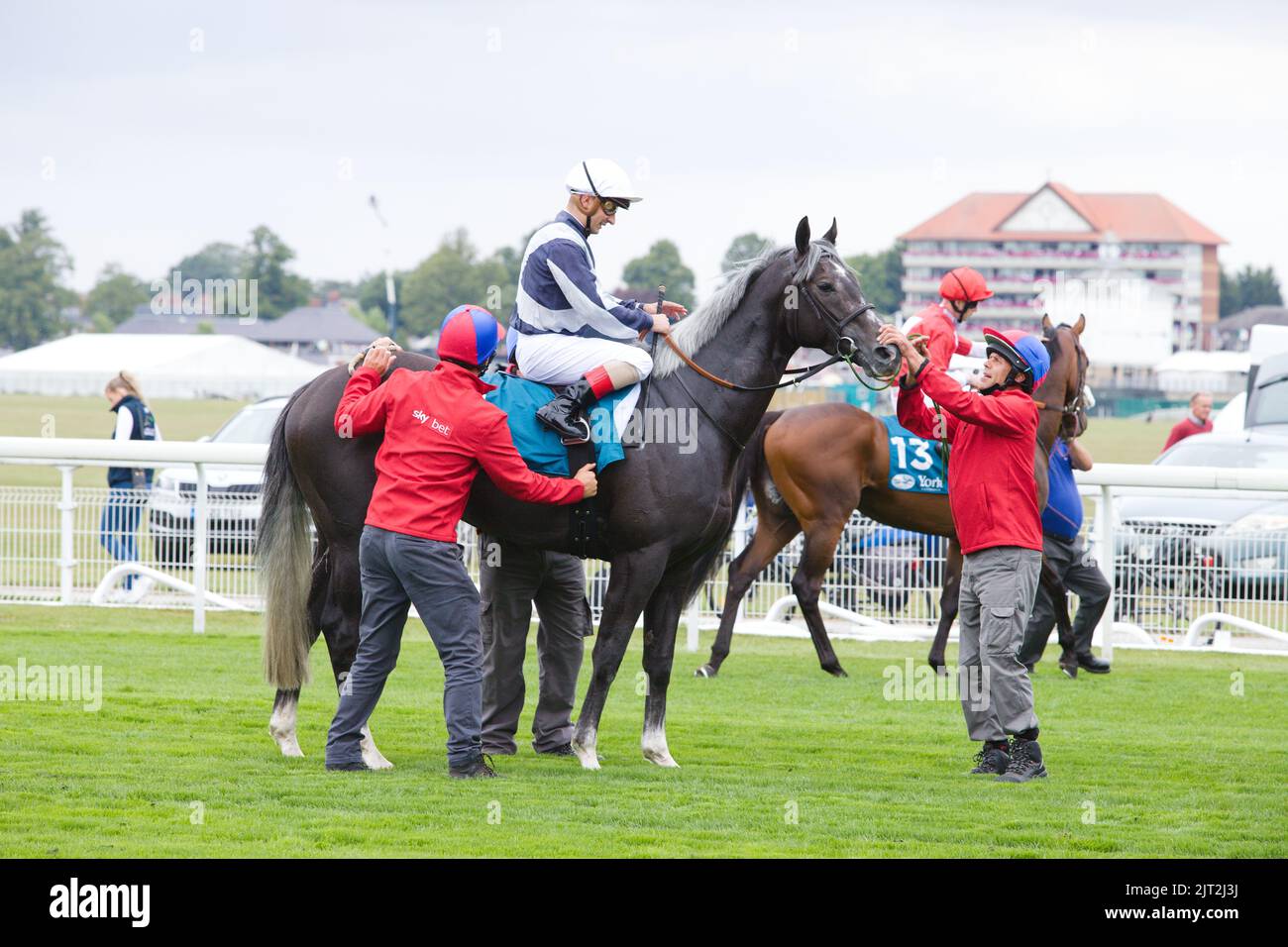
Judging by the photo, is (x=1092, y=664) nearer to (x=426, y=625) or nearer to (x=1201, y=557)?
(x=1201, y=557)

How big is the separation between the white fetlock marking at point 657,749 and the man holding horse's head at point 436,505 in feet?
2.32

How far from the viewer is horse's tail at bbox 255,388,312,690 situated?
598 cm

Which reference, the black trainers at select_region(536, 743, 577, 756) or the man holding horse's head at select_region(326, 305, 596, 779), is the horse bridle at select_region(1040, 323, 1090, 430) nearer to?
the black trainers at select_region(536, 743, 577, 756)

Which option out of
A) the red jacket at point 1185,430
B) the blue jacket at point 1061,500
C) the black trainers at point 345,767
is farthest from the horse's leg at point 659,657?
the red jacket at point 1185,430

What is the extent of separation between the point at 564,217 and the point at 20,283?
8146cm

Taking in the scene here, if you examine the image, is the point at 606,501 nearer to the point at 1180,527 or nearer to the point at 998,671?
the point at 998,671

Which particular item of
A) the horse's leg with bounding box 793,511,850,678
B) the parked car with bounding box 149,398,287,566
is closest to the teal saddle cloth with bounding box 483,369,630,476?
the horse's leg with bounding box 793,511,850,678

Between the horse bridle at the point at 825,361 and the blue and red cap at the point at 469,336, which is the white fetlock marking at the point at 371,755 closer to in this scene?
the blue and red cap at the point at 469,336

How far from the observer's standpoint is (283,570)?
5.99m

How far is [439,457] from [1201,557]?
6.15 m

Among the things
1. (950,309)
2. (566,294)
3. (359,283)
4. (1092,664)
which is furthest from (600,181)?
(359,283)

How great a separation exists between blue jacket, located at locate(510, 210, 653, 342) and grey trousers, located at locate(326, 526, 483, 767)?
3.07 feet

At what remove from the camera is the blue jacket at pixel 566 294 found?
567 cm
